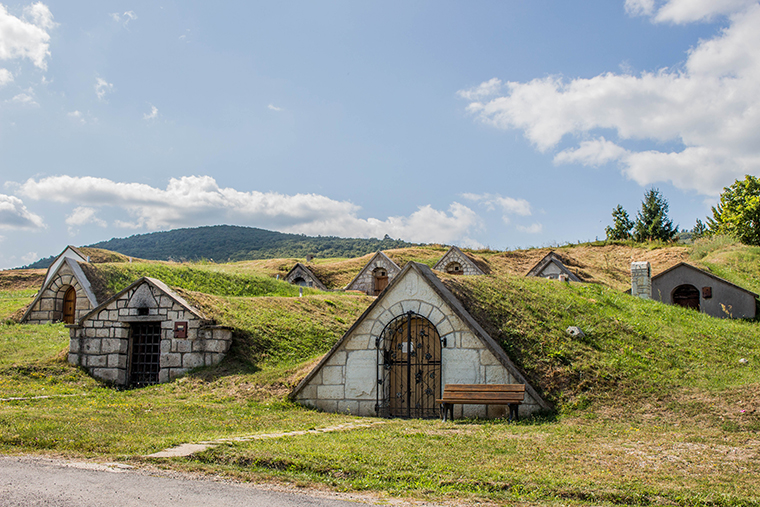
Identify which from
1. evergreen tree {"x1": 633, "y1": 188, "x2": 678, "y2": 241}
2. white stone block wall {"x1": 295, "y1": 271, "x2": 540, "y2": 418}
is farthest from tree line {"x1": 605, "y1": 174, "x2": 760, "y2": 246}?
white stone block wall {"x1": 295, "y1": 271, "x2": 540, "y2": 418}

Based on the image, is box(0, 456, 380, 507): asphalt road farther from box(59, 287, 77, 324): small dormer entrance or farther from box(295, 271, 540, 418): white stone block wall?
box(59, 287, 77, 324): small dormer entrance

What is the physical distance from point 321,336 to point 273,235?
99.7 meters

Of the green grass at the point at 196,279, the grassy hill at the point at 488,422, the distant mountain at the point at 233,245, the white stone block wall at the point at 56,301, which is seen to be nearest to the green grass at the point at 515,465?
the grassy hill at the point at 488,422

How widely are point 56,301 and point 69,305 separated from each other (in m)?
0.85

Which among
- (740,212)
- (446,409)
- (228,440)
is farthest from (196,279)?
(740,212)

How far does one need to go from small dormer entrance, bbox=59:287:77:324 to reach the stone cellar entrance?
31.8 ft

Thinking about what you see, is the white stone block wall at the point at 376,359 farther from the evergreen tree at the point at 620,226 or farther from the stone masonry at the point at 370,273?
the evergreen tree at the point at 620,226

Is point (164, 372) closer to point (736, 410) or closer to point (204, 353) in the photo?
point (204, 353)

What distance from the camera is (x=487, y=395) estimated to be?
10312 mm

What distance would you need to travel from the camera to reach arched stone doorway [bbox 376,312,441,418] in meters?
12.0

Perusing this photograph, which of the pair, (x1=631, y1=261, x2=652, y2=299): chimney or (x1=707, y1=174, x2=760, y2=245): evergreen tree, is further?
(x1=707, y1=174, x2=760, y2=245): evergreen tree

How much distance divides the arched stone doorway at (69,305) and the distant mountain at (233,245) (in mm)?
64213

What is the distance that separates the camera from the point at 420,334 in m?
12.4

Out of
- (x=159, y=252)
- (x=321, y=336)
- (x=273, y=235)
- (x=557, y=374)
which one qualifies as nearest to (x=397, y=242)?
(x=273, y=235)
